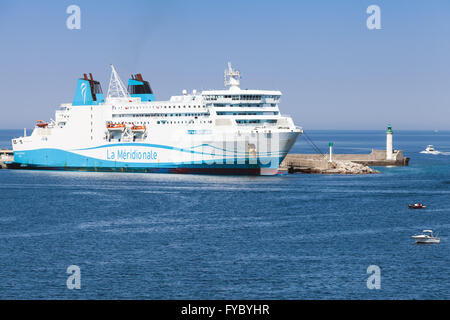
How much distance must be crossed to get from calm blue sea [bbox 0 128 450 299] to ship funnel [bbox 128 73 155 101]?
16538 mm

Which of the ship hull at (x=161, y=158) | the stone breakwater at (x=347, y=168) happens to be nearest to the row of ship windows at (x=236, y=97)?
the ship hull at (x=161, y=158)

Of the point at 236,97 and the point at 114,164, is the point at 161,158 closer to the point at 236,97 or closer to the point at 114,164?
the point at 114,164

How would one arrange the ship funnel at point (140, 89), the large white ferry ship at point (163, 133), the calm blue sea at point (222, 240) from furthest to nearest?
1. the ship funnel at point (140, 89)
2. the large white ferry ship at point (163, 133)
3. the calm blue sea at point (222, 240)

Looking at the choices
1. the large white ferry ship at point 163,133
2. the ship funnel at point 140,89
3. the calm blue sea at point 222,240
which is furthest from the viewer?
the ship funnel at point 140,89

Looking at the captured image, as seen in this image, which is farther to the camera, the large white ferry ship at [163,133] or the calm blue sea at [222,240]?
the large white ferry ship at [163,133]

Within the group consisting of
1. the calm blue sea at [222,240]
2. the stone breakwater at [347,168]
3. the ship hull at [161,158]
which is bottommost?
the calm blue sea at [222,240]

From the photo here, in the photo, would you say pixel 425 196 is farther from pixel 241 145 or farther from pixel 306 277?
pixel 306 277

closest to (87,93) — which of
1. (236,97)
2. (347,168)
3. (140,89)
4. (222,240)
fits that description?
(140,89)

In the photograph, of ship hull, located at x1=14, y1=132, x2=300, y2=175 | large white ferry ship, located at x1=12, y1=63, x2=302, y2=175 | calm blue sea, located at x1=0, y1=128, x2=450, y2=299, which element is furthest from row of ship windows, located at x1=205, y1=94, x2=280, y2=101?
calm blue sea, located at x1=0, y1=128, x2=450, y2=299

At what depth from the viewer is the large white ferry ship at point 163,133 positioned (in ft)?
197

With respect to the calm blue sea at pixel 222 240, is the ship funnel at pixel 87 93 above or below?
Answer: above

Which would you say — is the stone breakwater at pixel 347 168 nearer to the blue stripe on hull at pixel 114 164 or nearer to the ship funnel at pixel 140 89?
the blue stripe on hull at pixel 114 164

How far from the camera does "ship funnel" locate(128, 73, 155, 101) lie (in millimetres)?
70500

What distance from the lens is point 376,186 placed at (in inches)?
2232
